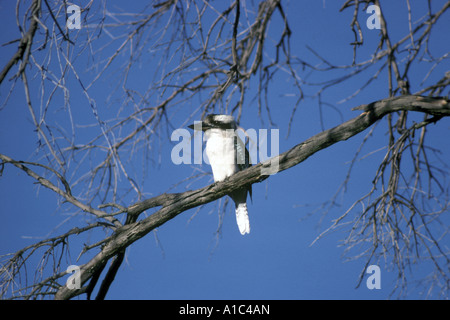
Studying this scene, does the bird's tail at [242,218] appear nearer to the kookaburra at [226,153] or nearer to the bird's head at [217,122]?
the kookaburra at [226,153]

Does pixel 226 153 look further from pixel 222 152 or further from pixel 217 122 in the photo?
pixel 217 122

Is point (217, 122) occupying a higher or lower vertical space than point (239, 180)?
higher

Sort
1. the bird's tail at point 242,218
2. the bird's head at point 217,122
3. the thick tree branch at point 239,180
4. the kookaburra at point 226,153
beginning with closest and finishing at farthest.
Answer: the thick tree branch at point 239,180, the bird's head at point 217,122, the kookaburra at point 226,153, the bird's tail at point 242,218

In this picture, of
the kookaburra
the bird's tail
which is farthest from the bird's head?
the bird's tail

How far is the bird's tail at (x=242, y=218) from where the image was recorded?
13.0 ft

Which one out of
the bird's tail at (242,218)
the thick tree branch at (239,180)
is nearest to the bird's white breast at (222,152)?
the bird's tail at (242,218)

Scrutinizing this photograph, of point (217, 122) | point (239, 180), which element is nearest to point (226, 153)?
point (217, 122)

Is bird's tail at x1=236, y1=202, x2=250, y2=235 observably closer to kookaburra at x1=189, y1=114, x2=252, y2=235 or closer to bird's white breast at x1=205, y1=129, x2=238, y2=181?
kookaburra at x1=189, y1=114, x2=252, y2=235

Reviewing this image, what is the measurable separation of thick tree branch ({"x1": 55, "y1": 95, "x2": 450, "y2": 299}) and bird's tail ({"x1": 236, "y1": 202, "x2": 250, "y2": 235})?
1.09m

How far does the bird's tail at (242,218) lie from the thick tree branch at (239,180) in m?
1.09

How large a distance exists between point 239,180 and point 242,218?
3.91 feet

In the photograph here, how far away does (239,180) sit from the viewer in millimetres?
2877

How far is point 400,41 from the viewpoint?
288cm
